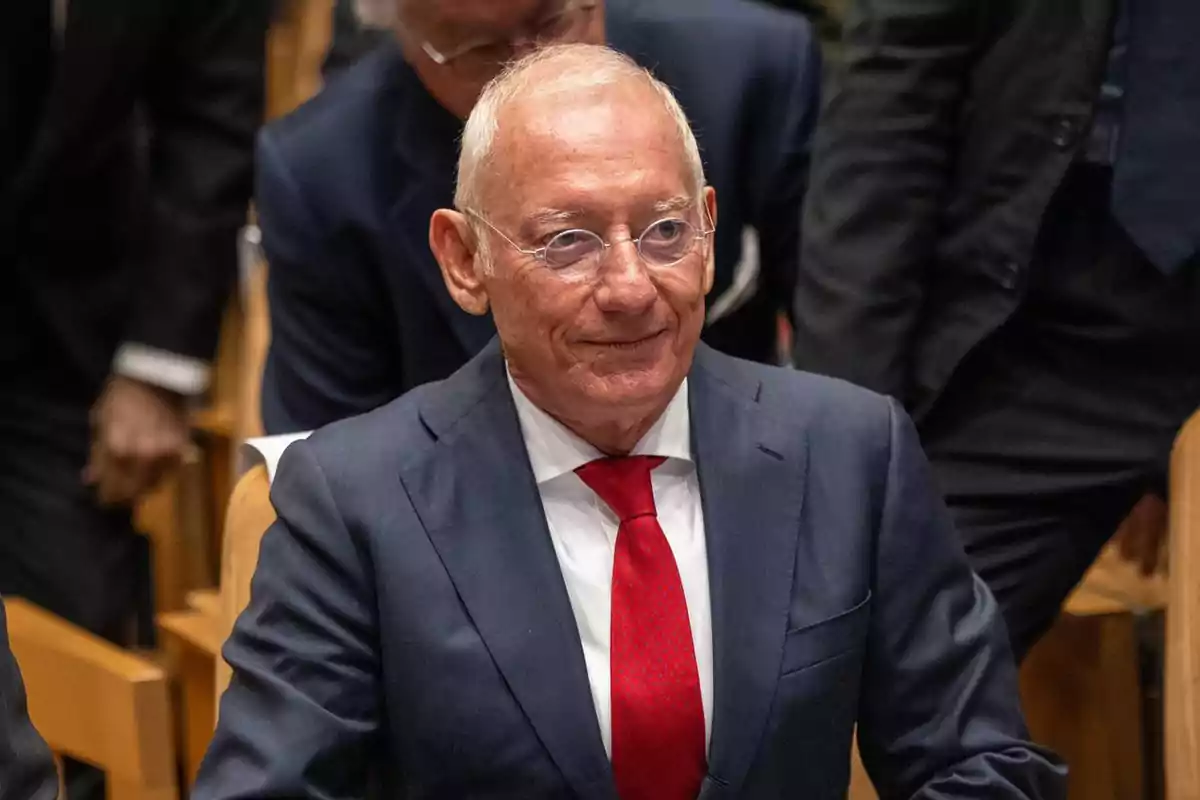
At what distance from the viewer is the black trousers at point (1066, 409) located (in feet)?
5.65

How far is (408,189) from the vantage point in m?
1.77

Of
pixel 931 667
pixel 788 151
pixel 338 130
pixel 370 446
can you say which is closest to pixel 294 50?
pixel 338 130

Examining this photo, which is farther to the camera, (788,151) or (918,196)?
(788,151)

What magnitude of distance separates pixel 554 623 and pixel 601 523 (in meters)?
0.10

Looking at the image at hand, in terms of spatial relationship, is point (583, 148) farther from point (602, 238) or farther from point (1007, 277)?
point (1007, 277)

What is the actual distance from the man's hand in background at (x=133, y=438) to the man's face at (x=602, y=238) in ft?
3.97

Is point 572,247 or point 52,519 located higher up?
point 572,247

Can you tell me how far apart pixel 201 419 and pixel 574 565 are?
2061 millimetres

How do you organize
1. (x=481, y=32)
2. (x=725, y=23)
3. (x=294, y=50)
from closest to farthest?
(x=481, y=32) → (x=725, y=23) → (x=294, y=50)

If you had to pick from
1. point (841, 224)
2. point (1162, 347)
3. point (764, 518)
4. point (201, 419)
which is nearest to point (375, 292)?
point (841, 224)

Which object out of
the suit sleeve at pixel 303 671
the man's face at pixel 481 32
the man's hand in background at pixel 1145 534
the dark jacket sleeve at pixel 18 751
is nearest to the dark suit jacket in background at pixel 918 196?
the man's face at pixel 481 32

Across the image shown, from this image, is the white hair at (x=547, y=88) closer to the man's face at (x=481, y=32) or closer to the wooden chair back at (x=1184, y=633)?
the man's face at (x=481, y=32)

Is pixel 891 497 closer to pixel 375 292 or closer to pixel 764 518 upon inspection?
pixel 764 518

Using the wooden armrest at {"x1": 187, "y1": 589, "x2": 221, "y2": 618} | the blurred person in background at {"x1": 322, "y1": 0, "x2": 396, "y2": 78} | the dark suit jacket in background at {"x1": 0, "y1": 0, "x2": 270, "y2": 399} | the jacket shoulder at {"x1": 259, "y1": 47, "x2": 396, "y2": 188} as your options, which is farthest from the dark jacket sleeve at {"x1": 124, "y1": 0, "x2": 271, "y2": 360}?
the jacket shoulder at {"x1": 259, "y1": 47, "x2": 396, "y2": 188}
